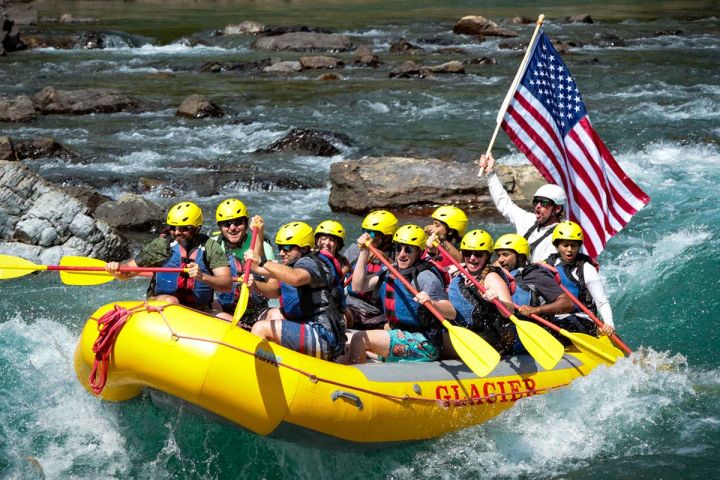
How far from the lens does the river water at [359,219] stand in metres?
7.68

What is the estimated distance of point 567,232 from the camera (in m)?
8.50

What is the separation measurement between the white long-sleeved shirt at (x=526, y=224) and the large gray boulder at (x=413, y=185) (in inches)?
167

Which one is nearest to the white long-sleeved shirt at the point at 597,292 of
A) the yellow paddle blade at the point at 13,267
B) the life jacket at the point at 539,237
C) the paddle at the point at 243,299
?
the life jacket at the point at 539,237

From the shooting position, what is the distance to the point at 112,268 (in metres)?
7.16

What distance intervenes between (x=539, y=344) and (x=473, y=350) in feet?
1.95

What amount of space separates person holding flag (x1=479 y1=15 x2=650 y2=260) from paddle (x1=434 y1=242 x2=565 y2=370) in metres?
2.61

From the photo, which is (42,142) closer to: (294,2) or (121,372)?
(121,372)

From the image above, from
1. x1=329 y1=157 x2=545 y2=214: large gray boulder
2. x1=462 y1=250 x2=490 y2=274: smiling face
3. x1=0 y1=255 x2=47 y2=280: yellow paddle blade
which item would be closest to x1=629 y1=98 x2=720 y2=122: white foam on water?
x1=329 y1=157 x2=545 y2=214: large gray boulder

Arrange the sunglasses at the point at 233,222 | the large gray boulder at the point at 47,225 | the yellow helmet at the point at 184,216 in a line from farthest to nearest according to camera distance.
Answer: the large gray boulder at the point at 47,225, the sunglasses at the point at 233,222, the yellow helmet at the point at 184,216

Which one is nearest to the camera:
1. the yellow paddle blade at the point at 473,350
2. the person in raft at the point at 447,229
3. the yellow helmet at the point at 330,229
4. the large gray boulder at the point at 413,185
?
the yellow paddle blade at the point at 473,350

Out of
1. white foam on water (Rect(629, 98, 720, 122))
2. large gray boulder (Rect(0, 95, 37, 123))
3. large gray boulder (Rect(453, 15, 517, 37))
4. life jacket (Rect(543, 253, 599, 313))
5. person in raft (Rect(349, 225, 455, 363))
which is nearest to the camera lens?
person in raft (Rect(349, 225, 455, 363))

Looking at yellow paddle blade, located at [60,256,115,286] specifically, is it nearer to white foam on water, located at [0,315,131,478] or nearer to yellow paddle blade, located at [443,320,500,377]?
white foam on water, located at [0,315,131,478]

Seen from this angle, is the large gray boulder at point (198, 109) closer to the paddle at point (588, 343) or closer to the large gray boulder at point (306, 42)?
the large gray boulder at point (306, 42)

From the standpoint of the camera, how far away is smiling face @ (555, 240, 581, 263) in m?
8.54
